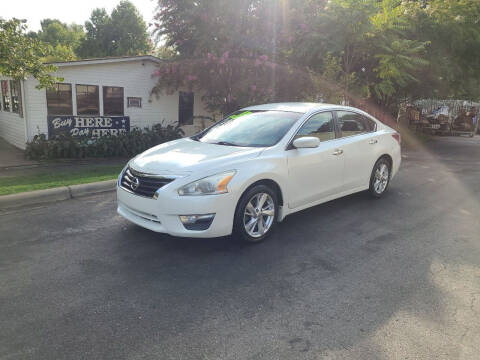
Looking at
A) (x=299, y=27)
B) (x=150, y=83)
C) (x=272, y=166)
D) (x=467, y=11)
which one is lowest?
(x=272, y=166)

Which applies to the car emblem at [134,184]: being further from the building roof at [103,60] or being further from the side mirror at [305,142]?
the building roof at [103,60]

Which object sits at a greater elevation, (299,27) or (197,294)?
(299,27)

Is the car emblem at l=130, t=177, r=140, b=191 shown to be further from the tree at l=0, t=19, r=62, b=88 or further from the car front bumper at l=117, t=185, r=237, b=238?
the tree at l=0, t=19, r=62, b=88

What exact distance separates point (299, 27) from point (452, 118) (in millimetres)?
Answer: 13358

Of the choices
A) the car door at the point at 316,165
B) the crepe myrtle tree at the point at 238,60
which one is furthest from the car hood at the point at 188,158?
the crepe myrtle tree at the point at 238,60

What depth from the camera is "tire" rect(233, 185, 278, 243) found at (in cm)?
437

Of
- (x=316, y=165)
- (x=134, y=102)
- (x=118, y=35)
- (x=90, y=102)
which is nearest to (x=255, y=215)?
(x=316, y=165)

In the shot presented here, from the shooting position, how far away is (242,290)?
140 inches

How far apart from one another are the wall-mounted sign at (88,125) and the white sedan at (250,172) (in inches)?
307

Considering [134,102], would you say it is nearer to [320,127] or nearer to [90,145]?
[90,145]

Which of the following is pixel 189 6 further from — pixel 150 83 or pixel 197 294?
pixel 197 294

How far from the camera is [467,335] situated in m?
2.93

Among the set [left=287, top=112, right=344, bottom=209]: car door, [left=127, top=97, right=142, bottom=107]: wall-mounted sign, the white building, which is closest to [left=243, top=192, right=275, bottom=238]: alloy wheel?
[left=287, top=112, right=344, bottom=209]: car door

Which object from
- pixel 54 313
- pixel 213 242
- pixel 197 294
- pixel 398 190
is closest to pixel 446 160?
pixel 398 190
